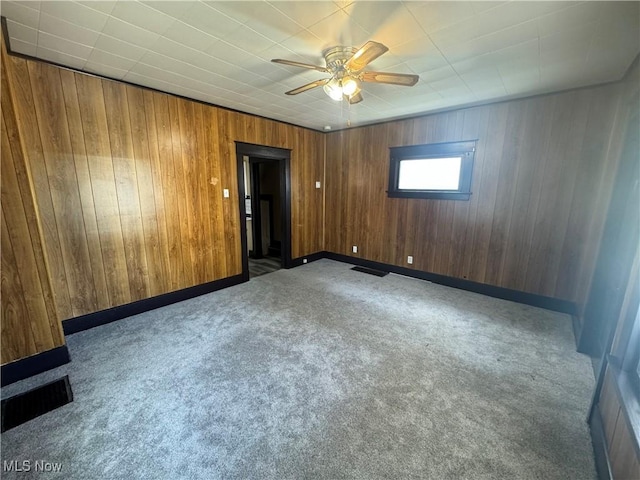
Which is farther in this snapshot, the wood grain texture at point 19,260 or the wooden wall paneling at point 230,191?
the wooden wall paneling at point 230,191

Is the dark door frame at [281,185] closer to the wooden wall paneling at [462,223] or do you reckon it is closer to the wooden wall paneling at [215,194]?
the wooden wall paneling at [215,194]

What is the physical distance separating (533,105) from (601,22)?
4.86 ft

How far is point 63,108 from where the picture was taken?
7.78ft

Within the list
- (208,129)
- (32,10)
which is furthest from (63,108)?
(208,129)

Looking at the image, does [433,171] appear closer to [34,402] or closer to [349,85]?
[349,85]

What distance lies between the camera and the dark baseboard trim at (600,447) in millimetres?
1254

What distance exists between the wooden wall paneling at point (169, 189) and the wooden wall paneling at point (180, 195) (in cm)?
1

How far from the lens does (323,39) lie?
1.92 m

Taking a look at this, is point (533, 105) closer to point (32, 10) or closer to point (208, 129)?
point (208, 129)

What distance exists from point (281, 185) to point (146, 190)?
6.95ft

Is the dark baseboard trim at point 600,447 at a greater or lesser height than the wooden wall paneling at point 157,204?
lesser

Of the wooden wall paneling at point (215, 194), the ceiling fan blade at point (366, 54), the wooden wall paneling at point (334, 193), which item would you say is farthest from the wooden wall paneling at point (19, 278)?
the wooden wall paneling at point (334, 193)

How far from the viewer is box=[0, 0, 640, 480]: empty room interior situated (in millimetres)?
1477

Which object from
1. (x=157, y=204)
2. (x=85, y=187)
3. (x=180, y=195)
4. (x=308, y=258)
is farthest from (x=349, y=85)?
(x=308, y=258)
